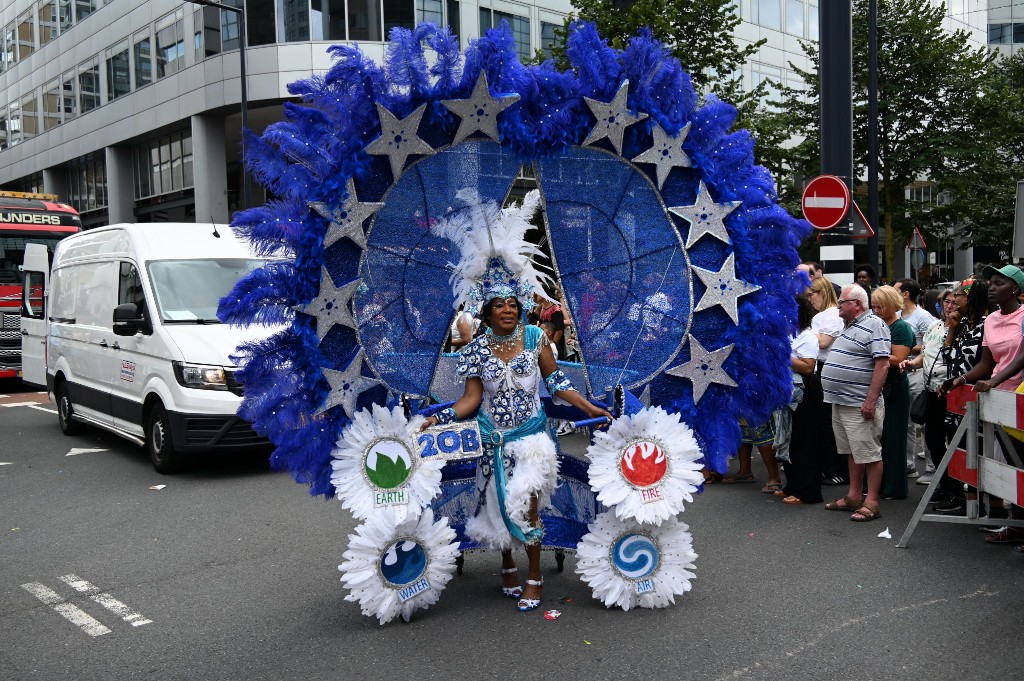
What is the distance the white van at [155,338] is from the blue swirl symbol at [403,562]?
11.9ft

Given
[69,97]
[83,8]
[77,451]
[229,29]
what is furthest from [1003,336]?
[69,97]

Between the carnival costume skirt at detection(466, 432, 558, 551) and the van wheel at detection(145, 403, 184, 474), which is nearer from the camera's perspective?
the carnival costume skirt at detection(466, 432, 558, 551)

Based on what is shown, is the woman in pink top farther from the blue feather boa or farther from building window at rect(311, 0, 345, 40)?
A: building window at rect(311, 0, 345, 40)

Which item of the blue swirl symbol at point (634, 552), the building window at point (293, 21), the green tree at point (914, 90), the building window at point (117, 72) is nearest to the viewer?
the blue swirl symbol at point (634, 552)

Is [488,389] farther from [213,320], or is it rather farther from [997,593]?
[213,320]

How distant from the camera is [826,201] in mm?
9961

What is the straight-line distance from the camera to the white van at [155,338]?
8.78 meters

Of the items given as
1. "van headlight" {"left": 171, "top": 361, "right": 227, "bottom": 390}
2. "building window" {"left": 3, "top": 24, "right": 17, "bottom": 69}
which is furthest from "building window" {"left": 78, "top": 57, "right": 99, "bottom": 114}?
"van headlight" {"left": 171, "top": 361, "right": 227, "bottom": 390}

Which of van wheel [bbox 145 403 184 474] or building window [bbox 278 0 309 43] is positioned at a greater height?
building window [bbox 278 0 309 43]

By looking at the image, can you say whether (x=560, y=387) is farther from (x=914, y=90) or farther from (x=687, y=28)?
(x=914, y=90)

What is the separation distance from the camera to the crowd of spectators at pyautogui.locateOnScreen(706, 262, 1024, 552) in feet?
20.9

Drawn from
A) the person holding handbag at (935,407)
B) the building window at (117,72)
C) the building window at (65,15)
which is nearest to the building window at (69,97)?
the building window at (65,15)

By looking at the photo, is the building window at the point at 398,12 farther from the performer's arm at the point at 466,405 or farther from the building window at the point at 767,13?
the performer's arm at the point at 466,405

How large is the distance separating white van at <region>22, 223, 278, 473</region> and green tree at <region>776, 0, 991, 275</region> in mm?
17433
